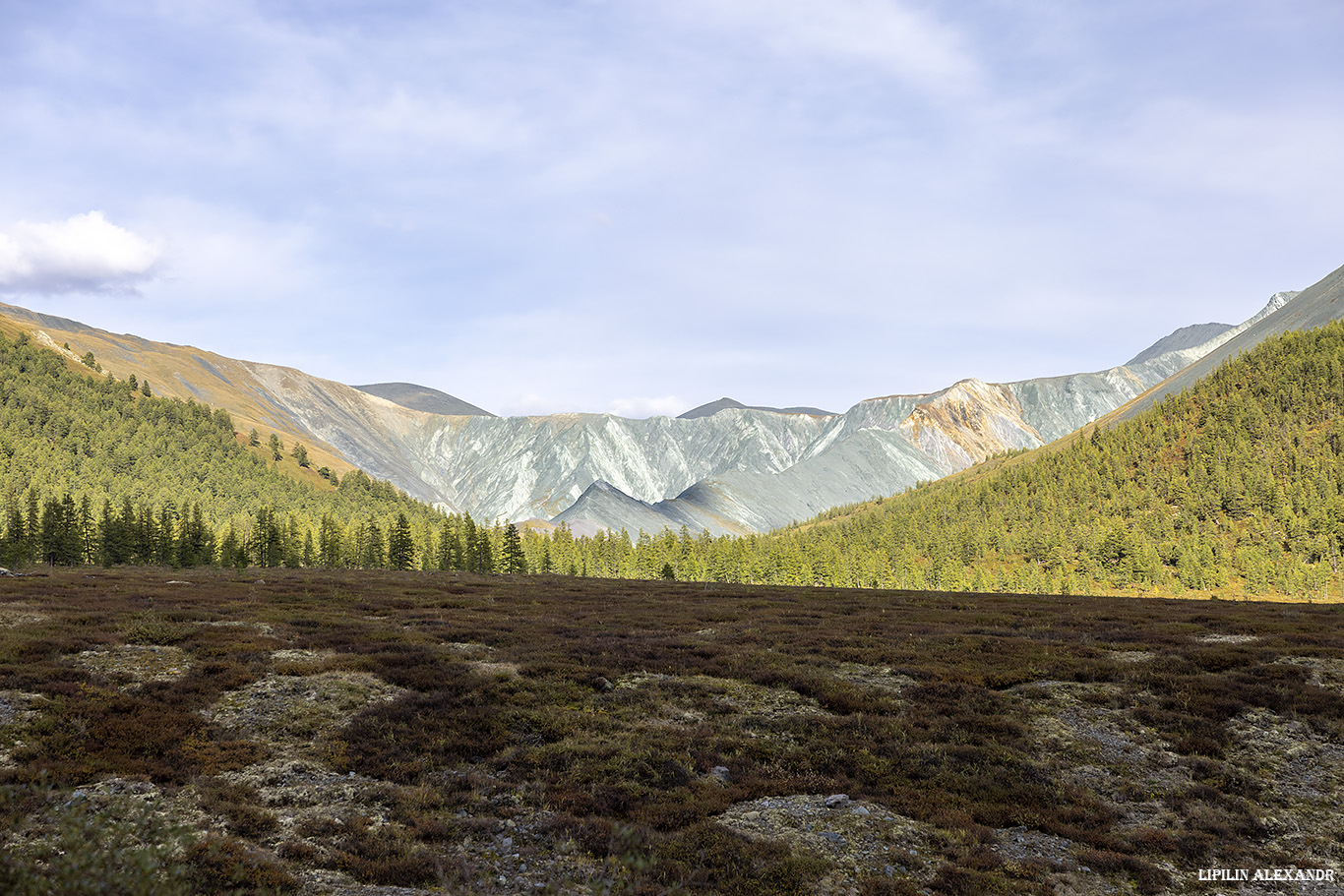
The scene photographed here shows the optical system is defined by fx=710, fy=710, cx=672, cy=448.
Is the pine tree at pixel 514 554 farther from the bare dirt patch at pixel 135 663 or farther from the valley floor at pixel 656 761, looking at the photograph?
the bare dirt patch at pixel 135 663

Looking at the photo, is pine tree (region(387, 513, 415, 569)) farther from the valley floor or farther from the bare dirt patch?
the bare dirt patch

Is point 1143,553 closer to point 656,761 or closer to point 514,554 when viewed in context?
point 514,554

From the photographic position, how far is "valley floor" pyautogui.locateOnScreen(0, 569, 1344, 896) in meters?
13.2

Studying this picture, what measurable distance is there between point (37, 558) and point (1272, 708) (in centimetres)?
14414

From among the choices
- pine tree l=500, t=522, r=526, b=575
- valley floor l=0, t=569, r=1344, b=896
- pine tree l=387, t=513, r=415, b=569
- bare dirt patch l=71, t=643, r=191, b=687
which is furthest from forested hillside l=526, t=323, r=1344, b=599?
bare dirt patch l=71, t=643, r=191, b=687

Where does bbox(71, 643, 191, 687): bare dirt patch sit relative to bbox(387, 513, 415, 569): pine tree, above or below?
above

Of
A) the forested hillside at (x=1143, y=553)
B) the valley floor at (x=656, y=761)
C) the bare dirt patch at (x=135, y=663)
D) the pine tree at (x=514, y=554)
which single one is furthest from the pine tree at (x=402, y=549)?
the bare dirt patch at (x=135, y=663)

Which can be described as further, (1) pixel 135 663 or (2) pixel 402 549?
(2) pixel 402 549

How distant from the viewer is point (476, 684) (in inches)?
1018

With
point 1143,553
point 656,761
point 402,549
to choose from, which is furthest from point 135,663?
point 1143,553

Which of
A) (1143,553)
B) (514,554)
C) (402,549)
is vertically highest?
(402,549)

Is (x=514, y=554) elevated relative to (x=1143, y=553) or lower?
elevated

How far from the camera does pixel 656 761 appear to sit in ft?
62.4

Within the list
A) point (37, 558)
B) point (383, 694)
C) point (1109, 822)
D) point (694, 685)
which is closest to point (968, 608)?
point (694, 685)
